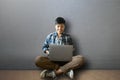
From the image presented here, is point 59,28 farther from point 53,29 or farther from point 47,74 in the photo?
point 47,74

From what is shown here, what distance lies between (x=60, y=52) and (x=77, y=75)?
373mm

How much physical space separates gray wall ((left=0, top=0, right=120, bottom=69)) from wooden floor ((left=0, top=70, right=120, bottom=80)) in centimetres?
8

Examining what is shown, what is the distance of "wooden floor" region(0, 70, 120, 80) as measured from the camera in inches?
109

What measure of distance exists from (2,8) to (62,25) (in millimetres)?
751

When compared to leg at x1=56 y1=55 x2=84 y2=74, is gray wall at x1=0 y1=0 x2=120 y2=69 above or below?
above

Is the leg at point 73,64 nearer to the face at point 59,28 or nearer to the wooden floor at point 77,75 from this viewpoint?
the wooden floor at point 77,75

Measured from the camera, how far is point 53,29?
118 inches

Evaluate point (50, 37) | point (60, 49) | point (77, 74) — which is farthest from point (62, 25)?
point (77, 74)

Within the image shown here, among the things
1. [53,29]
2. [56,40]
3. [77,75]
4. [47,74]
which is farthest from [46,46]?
[77,75]

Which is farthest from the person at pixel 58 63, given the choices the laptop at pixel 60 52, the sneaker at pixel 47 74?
the laptop at pixel 60 52

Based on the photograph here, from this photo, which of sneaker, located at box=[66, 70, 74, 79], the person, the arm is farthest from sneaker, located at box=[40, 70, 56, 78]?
the arm

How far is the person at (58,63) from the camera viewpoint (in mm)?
2699

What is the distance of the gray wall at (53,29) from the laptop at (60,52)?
0.38m

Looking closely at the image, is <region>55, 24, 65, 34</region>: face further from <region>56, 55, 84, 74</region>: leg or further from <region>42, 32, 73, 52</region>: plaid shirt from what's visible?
<region>56, 55, 84, 74</region>: leg
